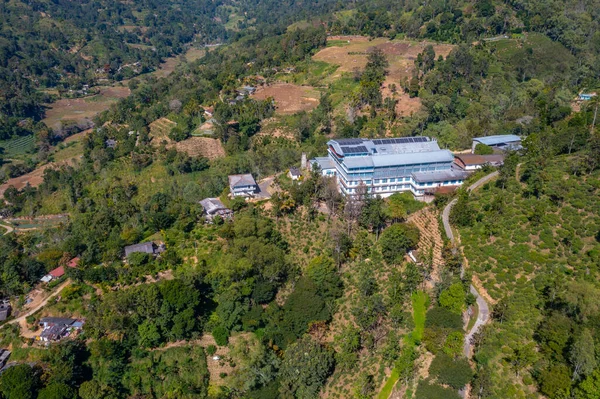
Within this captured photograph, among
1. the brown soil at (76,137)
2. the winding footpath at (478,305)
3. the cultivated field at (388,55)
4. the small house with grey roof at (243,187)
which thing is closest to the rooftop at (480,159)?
the winding footpath at (478,305)

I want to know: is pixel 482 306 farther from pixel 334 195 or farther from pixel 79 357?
pixel 79 357

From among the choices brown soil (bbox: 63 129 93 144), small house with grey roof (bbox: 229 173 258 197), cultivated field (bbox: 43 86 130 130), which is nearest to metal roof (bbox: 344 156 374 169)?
small house with grey roof (bbox: 229 173 258 197)

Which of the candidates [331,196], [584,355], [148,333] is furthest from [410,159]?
[148,333]

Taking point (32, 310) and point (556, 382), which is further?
point (32, 310)

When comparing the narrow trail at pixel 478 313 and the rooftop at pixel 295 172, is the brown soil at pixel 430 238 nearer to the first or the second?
the narrow trail at pixel 478 313

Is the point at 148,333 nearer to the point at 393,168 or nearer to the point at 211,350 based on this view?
the point at 211,350
